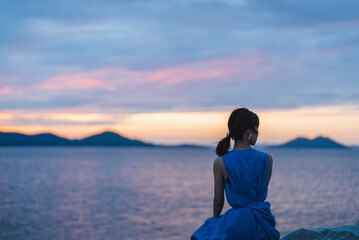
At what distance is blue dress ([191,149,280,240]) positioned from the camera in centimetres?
343

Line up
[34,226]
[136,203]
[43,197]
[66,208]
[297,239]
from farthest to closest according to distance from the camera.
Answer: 1. [43,197]
2. [136,203]
3. [66,208]
4. [34,226]
5. [297,239]

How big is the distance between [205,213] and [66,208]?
10495 mm

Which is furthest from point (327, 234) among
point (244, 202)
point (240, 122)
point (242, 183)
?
point (240, 122)

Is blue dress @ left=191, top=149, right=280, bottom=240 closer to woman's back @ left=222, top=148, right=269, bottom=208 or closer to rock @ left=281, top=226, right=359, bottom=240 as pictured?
woman's back @ left=222, top=148, right=269, bottom=208

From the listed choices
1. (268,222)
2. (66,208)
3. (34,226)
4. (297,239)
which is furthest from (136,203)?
(268,222)

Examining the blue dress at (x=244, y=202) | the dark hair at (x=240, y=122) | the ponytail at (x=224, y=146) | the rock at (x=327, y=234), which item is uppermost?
the dark hair at (x=240, y=122)

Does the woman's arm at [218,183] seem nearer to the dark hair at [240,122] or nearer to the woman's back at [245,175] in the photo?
the woman's back at [245,175]

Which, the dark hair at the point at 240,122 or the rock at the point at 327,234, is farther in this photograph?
the rock at the point at 327,234

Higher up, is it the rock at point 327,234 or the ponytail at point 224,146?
the ponytail at point 224,146

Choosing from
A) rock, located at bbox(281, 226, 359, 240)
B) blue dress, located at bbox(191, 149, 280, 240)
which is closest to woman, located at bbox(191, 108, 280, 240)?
blue dress, located at bbox(191, 149, 280, 240)

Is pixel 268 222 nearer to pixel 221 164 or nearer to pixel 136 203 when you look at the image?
pixel 221 164

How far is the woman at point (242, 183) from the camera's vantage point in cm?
343

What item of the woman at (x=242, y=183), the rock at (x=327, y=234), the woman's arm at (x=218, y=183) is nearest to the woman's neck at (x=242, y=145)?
the woman at (x=242, y=183)

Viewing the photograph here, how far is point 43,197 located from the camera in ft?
119
